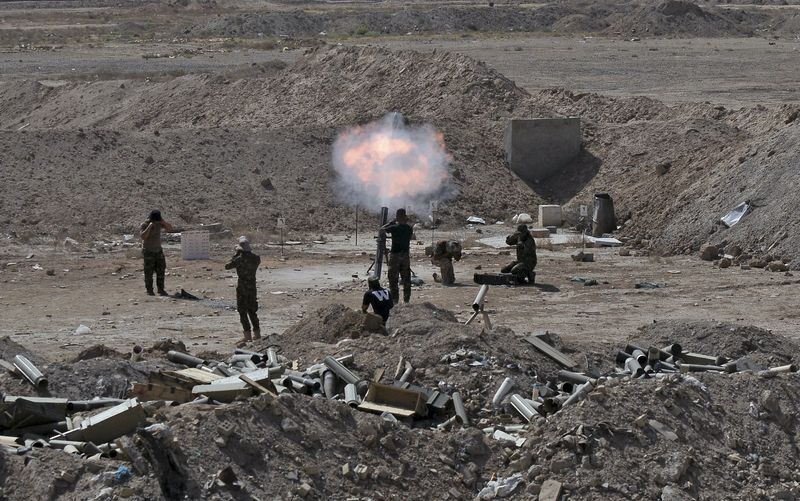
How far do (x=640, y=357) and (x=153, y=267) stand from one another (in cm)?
883

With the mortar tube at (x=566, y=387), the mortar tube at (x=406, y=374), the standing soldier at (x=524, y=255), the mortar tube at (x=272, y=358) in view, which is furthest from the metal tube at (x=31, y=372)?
the standing soldier at (x=524, y=255)

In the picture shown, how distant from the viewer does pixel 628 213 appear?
1107 inches

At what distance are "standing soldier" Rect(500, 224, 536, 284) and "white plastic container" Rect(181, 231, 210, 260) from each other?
18.3 ft

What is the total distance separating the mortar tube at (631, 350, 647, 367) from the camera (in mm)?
14438

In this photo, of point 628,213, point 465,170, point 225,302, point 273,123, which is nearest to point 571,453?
point 225,302

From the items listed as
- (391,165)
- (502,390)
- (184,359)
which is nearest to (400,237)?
(184,359)

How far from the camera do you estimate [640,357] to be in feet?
47.6

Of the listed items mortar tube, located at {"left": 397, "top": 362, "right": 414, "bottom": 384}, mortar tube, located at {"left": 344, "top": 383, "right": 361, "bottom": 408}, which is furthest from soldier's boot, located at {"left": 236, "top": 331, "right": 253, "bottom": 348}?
mortar tube, located at {"left": 344, "top": 383, "right": 361, "bottom": 408}

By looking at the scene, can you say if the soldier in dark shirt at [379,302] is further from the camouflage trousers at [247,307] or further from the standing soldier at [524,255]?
the standing soldier at [524,255]

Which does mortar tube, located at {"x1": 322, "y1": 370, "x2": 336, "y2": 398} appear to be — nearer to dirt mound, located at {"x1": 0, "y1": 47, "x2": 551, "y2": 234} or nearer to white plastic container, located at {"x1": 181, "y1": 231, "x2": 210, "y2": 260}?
white plastic container, located at {"x1": 181, "y1": 231, "x2": 210, "y2": 260}

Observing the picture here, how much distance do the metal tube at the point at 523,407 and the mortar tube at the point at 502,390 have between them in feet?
0.31

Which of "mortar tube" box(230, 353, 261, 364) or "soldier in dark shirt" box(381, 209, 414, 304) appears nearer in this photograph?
"mortar tube" box(230, 353, 261, 364)

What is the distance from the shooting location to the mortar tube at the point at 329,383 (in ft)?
42.7

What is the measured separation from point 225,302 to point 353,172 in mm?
9763
